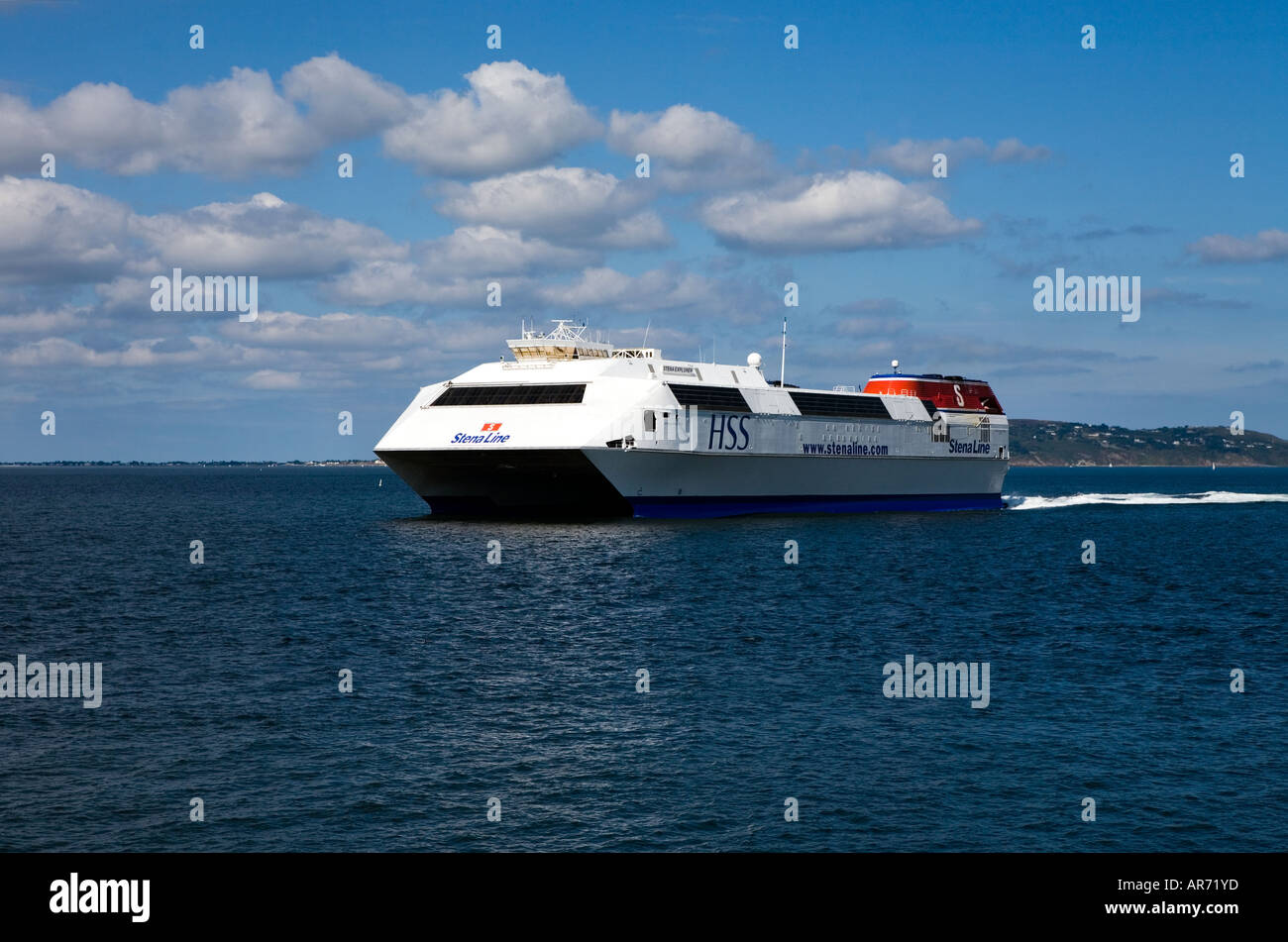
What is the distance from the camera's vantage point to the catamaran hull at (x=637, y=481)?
2466 inches

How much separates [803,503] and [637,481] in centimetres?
1790

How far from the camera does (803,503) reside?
7794 cm

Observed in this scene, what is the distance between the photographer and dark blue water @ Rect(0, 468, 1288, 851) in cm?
1719

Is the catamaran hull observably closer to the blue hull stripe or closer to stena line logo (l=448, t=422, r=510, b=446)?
the blue hull stripe

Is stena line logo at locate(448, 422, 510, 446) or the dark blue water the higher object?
stena line logo at locate(448, 422, 510, 446)

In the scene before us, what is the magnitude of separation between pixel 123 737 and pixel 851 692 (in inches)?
591

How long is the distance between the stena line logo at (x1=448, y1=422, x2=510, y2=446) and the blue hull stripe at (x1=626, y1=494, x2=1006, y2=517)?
27.0ft

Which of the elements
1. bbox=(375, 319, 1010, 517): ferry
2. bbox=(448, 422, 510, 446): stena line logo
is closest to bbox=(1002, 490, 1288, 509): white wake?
bbox=(375, 319, 1010, 517): ferry

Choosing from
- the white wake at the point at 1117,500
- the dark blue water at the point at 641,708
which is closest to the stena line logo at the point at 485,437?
the dark blue water at the point at 641,708
